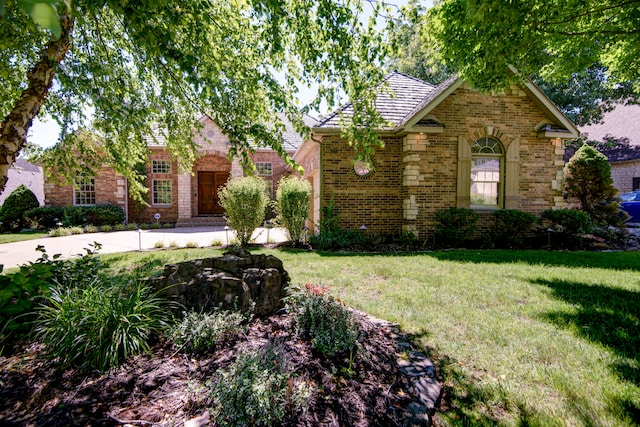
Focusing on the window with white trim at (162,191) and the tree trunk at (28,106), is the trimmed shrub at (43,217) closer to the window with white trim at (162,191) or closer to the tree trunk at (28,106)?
the window with white trim at (162,191)

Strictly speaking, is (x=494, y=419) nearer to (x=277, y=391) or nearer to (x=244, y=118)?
(x=277, y=391)

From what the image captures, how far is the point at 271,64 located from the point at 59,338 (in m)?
3.82

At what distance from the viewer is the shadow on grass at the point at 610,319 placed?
2658 mm

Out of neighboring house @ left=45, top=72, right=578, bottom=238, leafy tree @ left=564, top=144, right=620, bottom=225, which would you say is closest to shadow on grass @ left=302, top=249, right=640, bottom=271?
neighboring house @ left=45, top=72, right=578, bottom=238

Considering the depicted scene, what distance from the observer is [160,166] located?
16844mm

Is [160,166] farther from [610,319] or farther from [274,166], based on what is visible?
[610,319]

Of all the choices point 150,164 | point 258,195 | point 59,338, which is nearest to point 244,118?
point 59,338

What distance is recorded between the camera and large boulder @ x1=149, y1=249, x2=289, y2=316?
303cm

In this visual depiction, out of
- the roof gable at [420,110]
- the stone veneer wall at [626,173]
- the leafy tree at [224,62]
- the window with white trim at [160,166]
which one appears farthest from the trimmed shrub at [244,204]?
the stone veneer wall at [626,173]

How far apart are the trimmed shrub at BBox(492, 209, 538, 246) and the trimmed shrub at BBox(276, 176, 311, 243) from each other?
5.83 metres

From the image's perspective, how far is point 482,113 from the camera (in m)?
9.73

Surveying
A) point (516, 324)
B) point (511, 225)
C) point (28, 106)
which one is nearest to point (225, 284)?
point (28, 106)

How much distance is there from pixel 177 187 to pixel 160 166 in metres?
1.41

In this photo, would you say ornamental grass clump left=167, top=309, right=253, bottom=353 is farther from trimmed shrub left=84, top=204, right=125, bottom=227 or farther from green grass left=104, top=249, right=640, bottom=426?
trimmed shrub left=84, top=204, right=125, bottom=227
